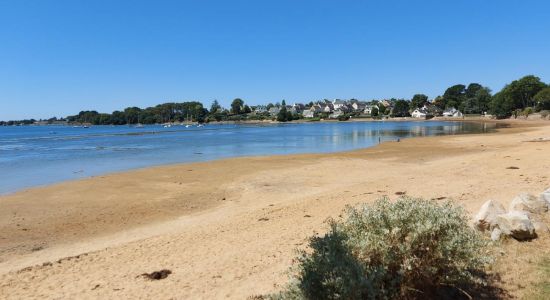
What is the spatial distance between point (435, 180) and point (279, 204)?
6.88 m

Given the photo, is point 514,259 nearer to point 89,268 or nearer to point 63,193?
point 89,268

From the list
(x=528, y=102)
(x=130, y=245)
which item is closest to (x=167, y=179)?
(x=130, y=245)

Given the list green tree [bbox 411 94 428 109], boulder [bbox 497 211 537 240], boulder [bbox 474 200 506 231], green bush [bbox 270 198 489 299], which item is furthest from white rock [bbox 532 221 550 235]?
green tree [bbox 411 94 428 109]

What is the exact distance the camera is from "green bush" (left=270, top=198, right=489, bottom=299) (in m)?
4.76

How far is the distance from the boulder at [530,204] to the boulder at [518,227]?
4.07 feet

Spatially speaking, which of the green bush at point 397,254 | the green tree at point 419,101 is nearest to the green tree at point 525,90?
the green tree at point 419,101

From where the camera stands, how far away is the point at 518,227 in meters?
7.44

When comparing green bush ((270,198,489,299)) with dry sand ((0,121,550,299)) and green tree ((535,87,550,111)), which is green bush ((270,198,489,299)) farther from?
green tree ((535,87,550,111))

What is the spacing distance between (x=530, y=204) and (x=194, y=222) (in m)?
9.05

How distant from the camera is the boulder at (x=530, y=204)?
886cm

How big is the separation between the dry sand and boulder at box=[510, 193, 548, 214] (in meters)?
1.66

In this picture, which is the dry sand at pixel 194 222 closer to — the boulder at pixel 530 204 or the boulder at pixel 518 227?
the boulder at pixel 518 227

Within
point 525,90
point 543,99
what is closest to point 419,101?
point 525,90

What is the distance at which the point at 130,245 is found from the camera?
1069cm
